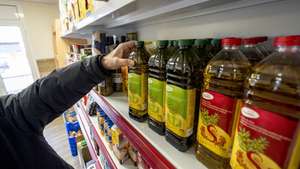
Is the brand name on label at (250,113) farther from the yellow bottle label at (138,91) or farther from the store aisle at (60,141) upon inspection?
the store aisle at (60,141)

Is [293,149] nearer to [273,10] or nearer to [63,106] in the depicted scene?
[273,10]

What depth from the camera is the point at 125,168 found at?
837 mm

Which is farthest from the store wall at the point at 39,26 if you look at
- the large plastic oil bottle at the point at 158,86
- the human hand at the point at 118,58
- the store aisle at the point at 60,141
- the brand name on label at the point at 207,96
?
the brand name on label at the point at 207,96

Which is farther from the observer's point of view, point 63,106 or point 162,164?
point 63,106

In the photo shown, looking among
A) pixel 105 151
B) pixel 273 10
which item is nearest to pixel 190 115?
pixel 273 10

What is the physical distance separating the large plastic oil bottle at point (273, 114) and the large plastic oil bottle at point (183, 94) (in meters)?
0.13

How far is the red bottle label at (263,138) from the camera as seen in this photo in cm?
25

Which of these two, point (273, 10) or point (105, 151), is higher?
point (273, 10)

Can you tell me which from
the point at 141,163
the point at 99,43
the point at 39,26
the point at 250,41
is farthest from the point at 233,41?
the point at 39,26

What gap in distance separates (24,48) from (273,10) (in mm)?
4786

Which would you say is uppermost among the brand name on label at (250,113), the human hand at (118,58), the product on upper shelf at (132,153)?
the human hand at (118,58)

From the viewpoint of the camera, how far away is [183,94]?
414mm

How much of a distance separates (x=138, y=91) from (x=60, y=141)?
2.71 meters

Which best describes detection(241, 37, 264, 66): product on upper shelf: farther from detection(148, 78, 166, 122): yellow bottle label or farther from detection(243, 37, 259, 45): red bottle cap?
detection(148, 78, 166, 122): yellow bottle label
